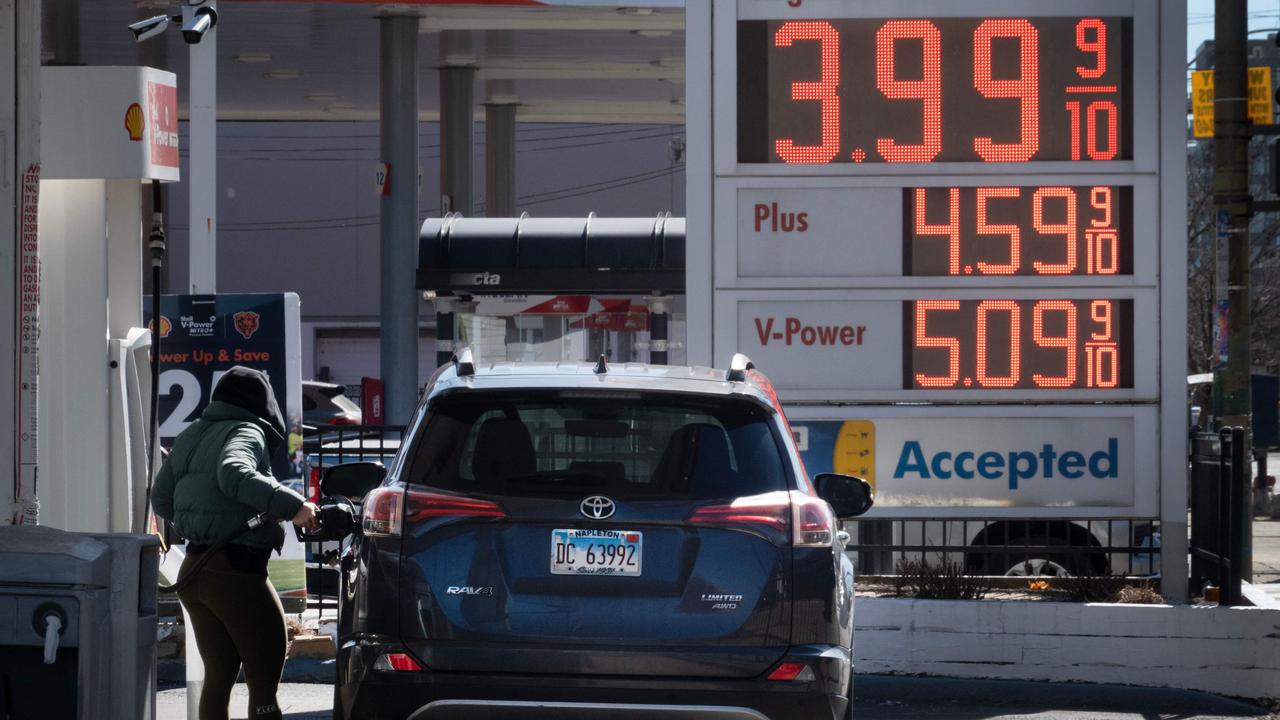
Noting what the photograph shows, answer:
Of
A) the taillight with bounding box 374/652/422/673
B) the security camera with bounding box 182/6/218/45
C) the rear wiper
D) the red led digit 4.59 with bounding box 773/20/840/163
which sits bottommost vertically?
the taillight with bounding box 374/652/422/673

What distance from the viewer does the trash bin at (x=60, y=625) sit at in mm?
4730

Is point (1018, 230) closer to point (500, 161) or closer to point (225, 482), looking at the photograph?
point (225, 482)

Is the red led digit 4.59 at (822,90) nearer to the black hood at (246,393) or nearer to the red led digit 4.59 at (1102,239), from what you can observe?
the red led digit 4.59 at (1102,239)

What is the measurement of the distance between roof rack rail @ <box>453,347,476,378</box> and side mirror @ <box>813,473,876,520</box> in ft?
4.69

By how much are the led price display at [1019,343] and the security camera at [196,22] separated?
505cm

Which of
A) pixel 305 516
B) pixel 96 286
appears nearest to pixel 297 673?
pixel 96 286

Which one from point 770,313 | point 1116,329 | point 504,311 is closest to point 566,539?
point 770,313

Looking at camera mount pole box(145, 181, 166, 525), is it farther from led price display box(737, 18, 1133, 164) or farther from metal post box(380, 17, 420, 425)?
metal post box(380, 17, 420, 425)

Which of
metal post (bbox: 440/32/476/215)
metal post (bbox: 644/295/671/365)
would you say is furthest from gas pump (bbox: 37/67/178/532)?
metal post (bbox: 440/32/476/215)

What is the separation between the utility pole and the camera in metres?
13.1

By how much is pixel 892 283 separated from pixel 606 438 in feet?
14.0

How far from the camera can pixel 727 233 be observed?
962cm

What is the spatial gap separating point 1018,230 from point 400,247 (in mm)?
13085

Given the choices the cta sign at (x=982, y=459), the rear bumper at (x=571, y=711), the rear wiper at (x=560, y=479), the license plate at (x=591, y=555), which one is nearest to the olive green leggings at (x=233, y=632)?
the rear bumper at (x=571, y=711)
